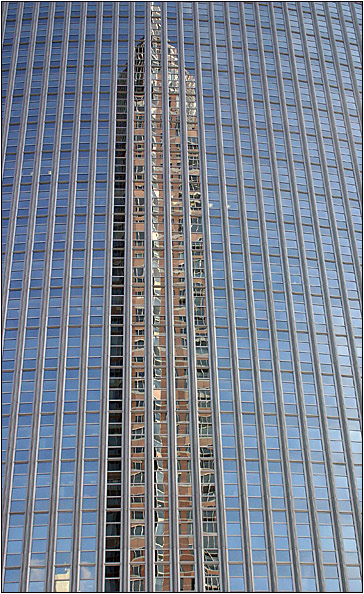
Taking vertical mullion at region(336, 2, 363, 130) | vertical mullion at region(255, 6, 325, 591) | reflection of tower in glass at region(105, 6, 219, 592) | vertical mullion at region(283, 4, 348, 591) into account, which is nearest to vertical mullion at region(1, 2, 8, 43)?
reflection of tower in glass at region(105, 6, 219, 592)

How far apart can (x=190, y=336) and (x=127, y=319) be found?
210 inches

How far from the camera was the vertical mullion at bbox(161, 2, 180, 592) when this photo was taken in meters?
50.0

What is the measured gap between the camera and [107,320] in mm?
58500

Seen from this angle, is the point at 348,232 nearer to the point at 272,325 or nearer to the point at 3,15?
the point at 272,325

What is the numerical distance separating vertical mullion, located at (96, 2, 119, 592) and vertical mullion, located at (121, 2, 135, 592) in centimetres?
132

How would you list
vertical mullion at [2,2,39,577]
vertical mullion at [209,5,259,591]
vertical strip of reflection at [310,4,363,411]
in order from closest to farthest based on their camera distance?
vertical mullion at [209,5,259,591] → vertical mullion at [2,2,39,577] → vertical strip of reflection at [310,4,363,411]

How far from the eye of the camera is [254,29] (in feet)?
254

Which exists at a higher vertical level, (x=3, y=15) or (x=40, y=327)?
(x=3, y=15)

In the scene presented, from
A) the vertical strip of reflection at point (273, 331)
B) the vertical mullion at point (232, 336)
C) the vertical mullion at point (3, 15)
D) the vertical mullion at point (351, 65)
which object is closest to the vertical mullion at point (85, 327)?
the vertical mullion at point (3, 15)

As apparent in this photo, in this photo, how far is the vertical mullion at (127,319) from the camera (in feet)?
163

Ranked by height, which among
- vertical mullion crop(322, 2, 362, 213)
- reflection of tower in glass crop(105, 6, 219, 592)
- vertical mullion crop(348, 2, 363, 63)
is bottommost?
reflection of tower in glass crop(105, 6, 219, 592)

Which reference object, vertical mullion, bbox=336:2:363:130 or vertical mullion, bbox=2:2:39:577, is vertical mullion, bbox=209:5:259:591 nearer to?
vertical mullion, bbox=336:2:363:130

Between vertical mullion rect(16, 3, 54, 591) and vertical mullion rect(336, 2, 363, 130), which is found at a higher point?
vertical mullion rect(336, 2, 363, 130)

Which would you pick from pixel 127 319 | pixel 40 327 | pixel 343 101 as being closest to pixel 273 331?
pixel 127 319
